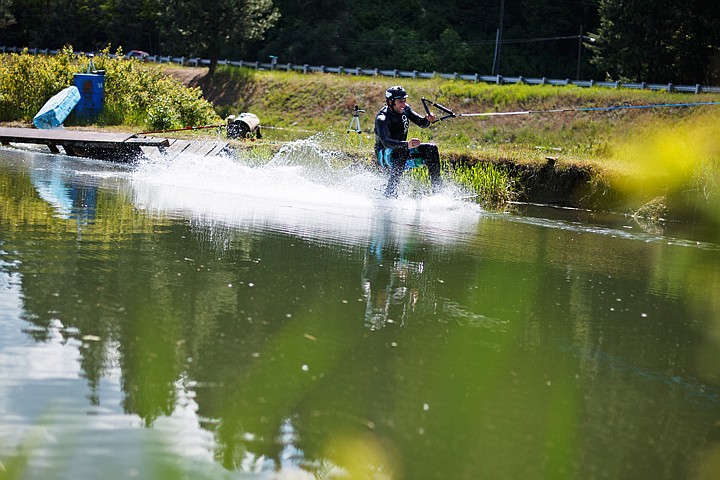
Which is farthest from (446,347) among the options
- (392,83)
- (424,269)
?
(392,83)

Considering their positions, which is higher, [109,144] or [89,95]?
[89,95]

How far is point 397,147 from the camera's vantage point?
16562 mm

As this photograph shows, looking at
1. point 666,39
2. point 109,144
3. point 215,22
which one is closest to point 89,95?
point 109,144

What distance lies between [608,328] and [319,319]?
257cm

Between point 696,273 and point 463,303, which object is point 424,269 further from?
point 696,273

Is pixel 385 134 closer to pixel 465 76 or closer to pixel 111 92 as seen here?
pixel 111 92

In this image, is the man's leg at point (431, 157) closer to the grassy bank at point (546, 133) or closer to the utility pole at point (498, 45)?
the grassy bank at point (546, 133)

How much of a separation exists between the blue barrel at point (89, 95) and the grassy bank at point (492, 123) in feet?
1.29

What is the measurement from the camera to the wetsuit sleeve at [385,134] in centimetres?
1648

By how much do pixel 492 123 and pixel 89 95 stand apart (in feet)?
53.2

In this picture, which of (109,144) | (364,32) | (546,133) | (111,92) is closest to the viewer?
(109,144)

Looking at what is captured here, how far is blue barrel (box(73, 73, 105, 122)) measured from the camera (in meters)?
31.5

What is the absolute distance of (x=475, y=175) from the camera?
69.2ft

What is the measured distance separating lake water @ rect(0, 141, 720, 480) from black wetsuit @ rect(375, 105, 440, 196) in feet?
11.1
